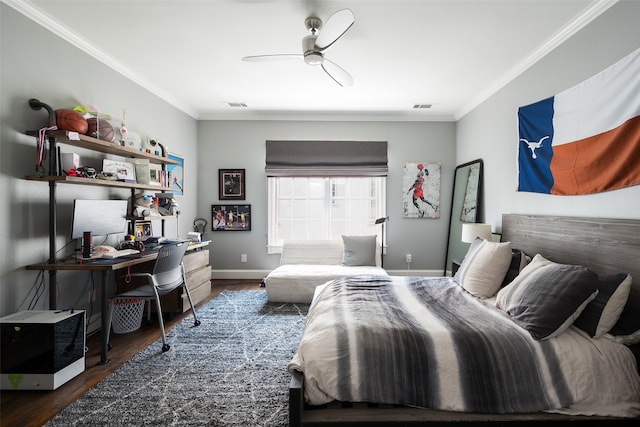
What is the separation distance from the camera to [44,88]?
2291 mm

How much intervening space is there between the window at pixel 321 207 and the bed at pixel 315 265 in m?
0.36

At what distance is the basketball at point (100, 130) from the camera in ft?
7.86

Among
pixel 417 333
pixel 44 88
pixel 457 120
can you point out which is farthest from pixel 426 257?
pixel 44 88

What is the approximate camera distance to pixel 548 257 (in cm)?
238

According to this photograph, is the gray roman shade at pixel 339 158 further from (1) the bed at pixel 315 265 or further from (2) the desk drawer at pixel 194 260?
(2) the desk drawer at pixel 194 260

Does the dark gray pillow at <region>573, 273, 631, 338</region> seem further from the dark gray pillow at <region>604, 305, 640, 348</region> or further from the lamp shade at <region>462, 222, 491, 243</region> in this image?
the lamp shade at <region>462, 222, 491, 243</region>

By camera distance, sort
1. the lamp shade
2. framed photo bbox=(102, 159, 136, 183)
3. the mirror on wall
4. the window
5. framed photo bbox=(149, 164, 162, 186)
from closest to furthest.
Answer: framed photo bbox=(102, 159, 136, 183), the lamp shade, framed photo bbox=(149, 164, 162, 186), the mirror on wall, the window

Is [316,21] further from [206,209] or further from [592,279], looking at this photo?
[206,209]

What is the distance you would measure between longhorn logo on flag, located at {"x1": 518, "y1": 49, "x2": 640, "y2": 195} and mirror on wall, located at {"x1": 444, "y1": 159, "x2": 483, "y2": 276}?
998 mm

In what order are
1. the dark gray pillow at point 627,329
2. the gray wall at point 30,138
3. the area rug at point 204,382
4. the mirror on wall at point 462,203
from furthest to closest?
the mirror on wall at point 462,203, the gray wall at point 30,138, the area rug at point 204,382, the dark gray pillow at point 627,329

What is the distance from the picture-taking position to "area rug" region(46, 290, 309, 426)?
64.1 inches

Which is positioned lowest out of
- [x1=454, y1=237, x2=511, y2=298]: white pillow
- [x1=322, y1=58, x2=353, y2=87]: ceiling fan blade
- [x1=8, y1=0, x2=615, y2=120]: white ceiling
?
[x1=454, y1=237, x2=511, y2=298]: white pillow

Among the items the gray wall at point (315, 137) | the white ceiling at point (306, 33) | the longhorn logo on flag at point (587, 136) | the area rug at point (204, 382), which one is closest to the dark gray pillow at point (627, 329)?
the longhorn logo on flag at point (587, 136)

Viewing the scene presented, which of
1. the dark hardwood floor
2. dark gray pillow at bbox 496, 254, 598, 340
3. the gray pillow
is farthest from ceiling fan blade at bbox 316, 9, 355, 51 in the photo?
the dark hardwood floor
